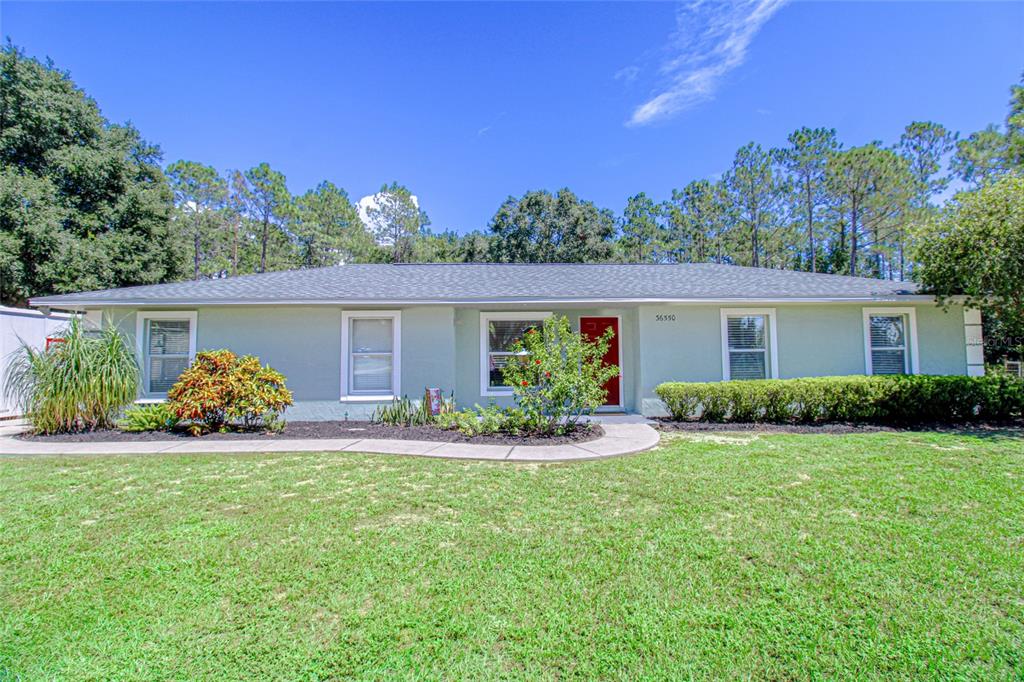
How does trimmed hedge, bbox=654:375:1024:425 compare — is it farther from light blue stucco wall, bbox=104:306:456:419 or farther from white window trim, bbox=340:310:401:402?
light blue stucco wall, bbox=104:306:456:419

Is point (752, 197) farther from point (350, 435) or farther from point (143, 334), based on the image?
point (143, 334)

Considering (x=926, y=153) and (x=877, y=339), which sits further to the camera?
(x=926, y=153)

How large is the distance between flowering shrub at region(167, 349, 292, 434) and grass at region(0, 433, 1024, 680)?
2.62 meters

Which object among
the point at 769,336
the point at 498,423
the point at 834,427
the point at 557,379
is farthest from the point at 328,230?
the point at 834,427

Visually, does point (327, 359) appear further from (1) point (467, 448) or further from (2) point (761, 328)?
(2) point (761, 328)

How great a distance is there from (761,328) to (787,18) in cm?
679

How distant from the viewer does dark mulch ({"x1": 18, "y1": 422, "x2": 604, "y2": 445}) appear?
308 inches

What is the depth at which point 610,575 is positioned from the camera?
324 centimetres

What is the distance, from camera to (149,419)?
341 inches

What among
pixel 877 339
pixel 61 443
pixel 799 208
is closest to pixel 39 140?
pixel 61 443

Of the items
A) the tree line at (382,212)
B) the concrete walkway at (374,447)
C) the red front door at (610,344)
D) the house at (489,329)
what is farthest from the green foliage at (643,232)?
the concrete walkway at (374,447)

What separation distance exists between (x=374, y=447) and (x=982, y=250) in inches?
466

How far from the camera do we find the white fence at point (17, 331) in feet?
36.8

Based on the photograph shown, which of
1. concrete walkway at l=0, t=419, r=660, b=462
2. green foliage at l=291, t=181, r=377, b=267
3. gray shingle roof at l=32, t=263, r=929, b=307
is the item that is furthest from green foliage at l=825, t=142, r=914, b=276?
green foliage at l=291, t=181, r=377, b=267
